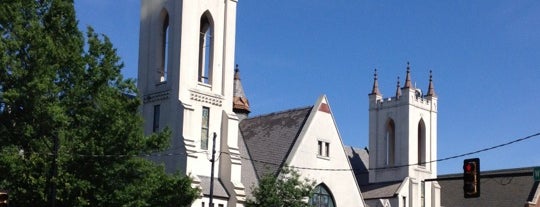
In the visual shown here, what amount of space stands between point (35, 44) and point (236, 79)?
32.7m

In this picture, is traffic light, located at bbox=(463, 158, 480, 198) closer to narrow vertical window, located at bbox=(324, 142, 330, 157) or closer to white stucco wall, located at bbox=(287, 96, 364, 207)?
white stucco wall, located at bbox=(287, 96, 364, 207)

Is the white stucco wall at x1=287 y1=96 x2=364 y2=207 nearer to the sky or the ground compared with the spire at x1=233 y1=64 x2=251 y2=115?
nearer to the ground

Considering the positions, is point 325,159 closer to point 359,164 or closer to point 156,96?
point 156,96

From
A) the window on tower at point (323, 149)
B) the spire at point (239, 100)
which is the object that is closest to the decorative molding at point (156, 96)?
the window on tower at point (323, 149)

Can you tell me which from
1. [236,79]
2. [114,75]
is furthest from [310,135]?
[114,75]

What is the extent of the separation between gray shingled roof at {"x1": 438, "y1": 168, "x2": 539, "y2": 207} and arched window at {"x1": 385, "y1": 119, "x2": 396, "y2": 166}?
10.1 meters

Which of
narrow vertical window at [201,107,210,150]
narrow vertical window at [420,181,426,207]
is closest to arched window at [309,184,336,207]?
narrow vertical window at [201,107,210,150]

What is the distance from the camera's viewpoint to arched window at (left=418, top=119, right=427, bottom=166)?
78188 millimetres

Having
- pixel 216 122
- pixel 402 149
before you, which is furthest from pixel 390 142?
pixel 216 122

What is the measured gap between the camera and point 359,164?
80.1 metres

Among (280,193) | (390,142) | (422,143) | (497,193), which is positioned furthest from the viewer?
(497,193)

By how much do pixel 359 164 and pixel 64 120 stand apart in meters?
47.0

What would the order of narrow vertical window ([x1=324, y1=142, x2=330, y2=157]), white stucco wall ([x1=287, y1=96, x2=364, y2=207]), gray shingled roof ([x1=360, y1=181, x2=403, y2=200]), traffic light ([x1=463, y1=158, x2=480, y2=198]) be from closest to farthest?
traffic light ([x1=463, y1=158, x2=480, y2=198]), white stucco wall ([x1=287, y1=96, x2=364, y2=207]), narrow vertical window ([x1=324, y1=142, x2=330, y2=157]), gray shingled roof ([x1=360, y1=181, x2=403, y2=200])

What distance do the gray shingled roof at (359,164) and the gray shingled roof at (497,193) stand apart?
33.1 ft
